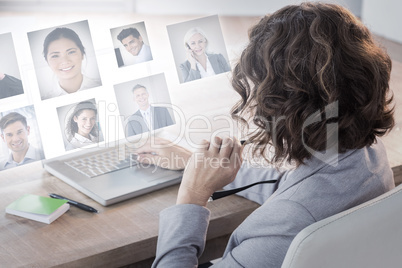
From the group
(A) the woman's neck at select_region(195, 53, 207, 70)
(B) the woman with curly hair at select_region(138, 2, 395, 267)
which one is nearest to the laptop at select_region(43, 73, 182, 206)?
(A) the woman's neck at select_region(195, 53, 207, 70)

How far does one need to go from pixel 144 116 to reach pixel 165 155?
12cm

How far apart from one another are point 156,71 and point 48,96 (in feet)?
0.83

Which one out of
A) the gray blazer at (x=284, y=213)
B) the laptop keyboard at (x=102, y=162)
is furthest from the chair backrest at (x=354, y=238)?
the laptop keyboard at (x=102, y=162)

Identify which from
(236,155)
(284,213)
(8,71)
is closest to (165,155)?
(236,155)

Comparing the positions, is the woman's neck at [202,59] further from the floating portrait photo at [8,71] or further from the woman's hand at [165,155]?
the floating portrait photo at [8,71]

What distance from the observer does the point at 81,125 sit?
4.37ft

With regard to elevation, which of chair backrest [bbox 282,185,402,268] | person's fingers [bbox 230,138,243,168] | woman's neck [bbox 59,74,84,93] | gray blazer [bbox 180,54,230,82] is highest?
woman's neck [bbox 59,74,84,93]

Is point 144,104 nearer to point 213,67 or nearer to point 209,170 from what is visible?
point 213,67

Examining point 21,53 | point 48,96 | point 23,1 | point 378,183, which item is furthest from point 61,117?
point 378,183

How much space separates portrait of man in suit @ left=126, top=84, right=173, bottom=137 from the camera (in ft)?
4.50

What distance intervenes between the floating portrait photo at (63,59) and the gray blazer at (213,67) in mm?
215

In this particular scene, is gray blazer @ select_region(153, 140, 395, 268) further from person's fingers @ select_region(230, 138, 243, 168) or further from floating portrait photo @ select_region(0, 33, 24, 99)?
floating portrait photo @ select_region(0, 33, 24, 99)

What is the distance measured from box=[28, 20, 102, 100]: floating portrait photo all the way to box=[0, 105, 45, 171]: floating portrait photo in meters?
0.06

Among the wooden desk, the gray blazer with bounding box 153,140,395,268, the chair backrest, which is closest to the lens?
the chair backrest
